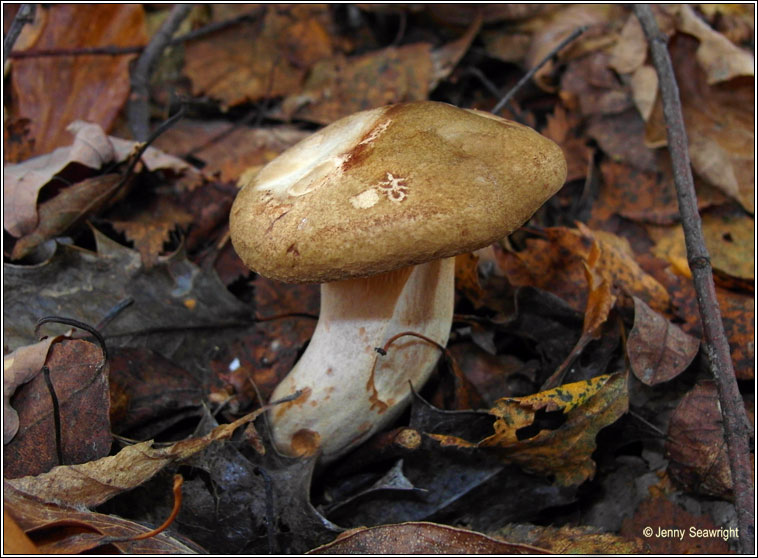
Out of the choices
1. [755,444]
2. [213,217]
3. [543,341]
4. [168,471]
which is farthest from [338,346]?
[755,444]

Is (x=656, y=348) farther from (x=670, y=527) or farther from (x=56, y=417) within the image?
(x=56, y=417)

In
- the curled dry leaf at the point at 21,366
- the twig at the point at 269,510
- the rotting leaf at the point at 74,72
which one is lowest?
the twig at the point at 269,510

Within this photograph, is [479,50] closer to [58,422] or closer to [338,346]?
[338,346]

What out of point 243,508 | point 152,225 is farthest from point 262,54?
point 243,508

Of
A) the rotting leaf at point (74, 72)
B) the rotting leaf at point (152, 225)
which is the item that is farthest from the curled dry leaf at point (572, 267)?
the rotting leaf at point (74, 72)

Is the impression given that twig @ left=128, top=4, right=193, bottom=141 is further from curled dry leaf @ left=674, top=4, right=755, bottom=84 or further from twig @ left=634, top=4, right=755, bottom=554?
curled dry leaf @ left=674, top=4, right=755, bottom=84

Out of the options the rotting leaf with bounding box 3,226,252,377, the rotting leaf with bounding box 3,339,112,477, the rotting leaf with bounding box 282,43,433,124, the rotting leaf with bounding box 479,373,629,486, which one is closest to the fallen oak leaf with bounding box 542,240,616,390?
the rotting leaf with bounding box 479,373,629,486

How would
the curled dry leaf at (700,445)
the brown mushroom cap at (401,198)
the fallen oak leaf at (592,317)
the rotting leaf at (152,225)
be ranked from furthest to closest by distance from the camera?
the rotting leaf at (152,225) < the fallen oak leaf at (592,317) < the curled dry leaf at (700,445) < the brown mushroom cap at (401,198)

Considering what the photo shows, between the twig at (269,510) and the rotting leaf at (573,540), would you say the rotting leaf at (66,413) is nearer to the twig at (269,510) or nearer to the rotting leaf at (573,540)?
the twig at (269,510)
